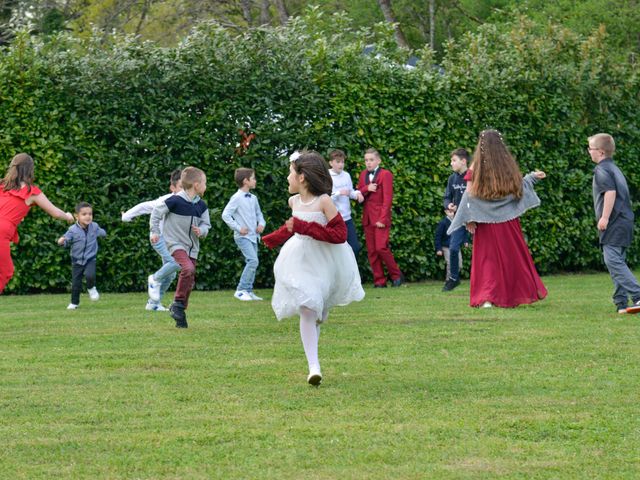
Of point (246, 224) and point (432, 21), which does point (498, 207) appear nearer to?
point (246, 224)

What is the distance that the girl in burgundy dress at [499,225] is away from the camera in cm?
1271

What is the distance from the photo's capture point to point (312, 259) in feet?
27.0

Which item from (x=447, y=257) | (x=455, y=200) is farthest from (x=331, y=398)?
(x=447, y=257)

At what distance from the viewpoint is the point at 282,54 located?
1706 cm

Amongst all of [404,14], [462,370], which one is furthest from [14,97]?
[404,14]

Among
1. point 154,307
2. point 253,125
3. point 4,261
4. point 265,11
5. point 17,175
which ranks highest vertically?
point 265,11

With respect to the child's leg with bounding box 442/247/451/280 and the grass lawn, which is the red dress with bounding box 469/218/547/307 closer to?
the grass lawn

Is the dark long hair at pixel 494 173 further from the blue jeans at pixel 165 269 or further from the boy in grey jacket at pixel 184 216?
the blue jeans at pixel 165 269

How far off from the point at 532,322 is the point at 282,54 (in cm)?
716

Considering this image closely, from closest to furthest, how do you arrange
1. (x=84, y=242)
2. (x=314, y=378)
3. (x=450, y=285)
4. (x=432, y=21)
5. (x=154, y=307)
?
(x=314, y=378) < (x=154, y=307) < (x=84, y=242) < (x=450, y=285) < (x=432, y=21)

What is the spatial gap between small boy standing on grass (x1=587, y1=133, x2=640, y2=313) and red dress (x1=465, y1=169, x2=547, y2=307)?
3.00 feet

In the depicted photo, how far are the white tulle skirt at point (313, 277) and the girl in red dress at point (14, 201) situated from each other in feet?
13.3

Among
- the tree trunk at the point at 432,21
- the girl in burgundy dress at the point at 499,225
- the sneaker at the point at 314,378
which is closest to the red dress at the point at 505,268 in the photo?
the girl in burgundy dress at the point at 499,225

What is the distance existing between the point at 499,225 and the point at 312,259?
501cm
